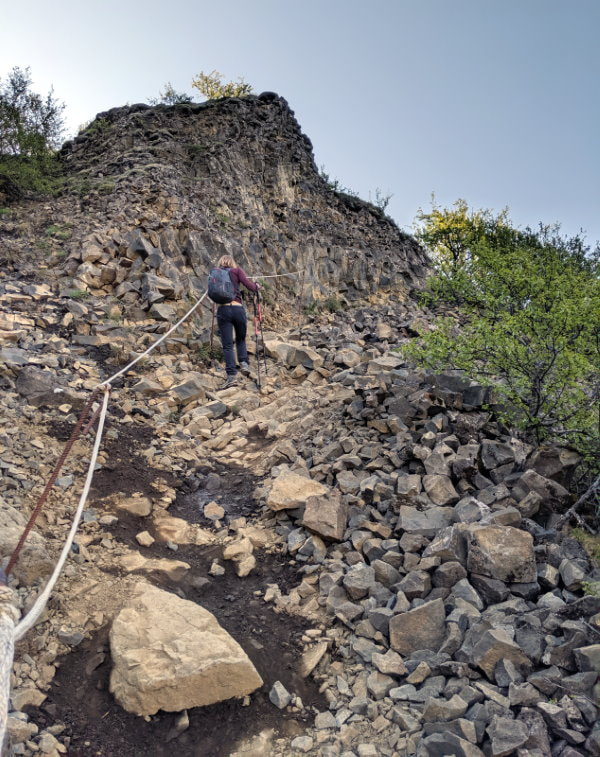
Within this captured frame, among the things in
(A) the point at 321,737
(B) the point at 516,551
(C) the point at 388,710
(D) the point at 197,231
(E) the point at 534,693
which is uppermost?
(D) the point at 197,231

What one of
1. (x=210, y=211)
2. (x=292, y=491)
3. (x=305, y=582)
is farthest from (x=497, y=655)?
Answer: (x=210, y=211)

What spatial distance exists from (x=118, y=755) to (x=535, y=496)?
4.23m

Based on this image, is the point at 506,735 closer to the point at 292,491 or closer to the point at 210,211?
the point at 292,491

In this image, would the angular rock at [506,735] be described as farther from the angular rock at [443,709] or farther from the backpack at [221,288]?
the backpack at [221,288]

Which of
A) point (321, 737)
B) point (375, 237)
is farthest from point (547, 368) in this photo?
point (375, 237)

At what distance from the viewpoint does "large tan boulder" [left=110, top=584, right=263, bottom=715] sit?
334 centimetres

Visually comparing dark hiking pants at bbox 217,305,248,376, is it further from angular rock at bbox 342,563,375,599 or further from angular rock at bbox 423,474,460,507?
angular rock at bbox 342,563,375,599

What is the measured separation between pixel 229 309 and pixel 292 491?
5132 mm

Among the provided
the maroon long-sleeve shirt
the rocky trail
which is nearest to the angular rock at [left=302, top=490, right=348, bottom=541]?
the rocky trail

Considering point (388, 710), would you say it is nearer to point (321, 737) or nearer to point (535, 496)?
point (321, 737)

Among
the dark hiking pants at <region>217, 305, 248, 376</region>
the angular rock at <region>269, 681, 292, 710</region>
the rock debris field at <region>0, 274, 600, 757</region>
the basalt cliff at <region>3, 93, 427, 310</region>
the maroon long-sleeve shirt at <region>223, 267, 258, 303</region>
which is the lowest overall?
the angular rock at <region>269, 681, 292, 710</region>

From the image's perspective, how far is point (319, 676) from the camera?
3902mm

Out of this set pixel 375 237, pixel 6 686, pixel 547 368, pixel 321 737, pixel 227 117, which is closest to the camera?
pixel 6 686

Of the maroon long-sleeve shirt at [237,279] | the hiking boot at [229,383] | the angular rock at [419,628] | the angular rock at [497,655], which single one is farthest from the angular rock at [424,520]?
the maroon long-sleeve shirt at [237,279]
